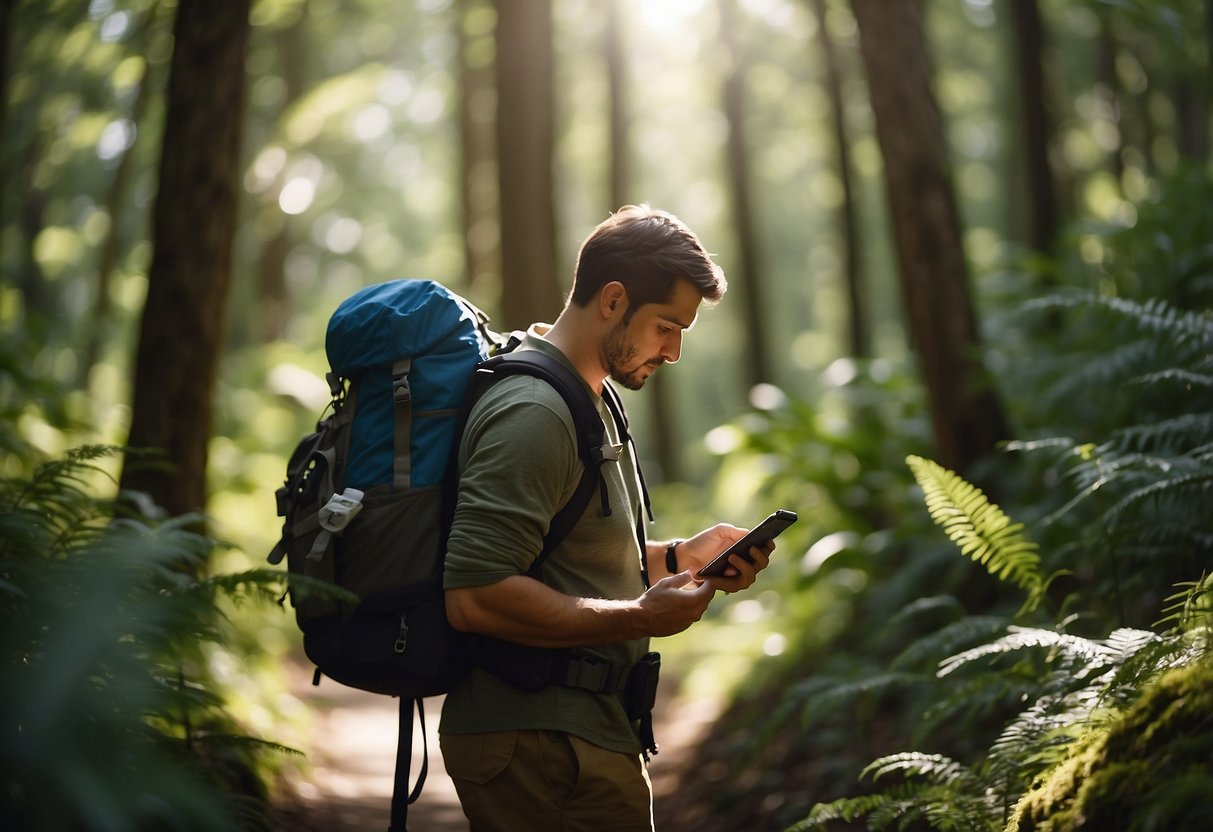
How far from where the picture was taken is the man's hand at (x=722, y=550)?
285 cm

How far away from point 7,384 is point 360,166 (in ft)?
44.6

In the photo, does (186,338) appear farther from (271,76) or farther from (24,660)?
(271,76)

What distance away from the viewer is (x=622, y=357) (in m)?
2.98

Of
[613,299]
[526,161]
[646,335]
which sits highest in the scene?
[526,161]

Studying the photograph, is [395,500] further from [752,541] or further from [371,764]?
[371,764]

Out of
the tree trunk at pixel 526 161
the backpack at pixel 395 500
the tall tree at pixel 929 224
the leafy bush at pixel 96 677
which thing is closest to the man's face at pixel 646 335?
the backpack at pixel 395 500

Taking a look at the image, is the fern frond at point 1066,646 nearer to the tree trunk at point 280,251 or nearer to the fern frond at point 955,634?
the fern frond at point 955,634

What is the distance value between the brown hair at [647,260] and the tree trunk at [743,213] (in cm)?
1319

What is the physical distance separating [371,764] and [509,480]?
16.9 feet

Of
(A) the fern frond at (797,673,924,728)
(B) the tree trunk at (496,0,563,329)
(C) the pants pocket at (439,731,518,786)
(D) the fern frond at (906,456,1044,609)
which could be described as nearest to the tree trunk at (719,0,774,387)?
(B) the tree trunk at (496,0,563,329)

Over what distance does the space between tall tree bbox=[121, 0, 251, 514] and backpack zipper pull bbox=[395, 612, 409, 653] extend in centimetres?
284

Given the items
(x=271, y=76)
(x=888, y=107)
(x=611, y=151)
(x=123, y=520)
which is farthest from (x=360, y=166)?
(x=123, y=520)

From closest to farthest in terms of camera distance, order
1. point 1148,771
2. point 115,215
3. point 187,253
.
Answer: point 1148,771 → point 187,253 → point 115,215

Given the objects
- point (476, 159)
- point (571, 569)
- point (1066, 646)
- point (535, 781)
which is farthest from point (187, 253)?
point (476, 159)
